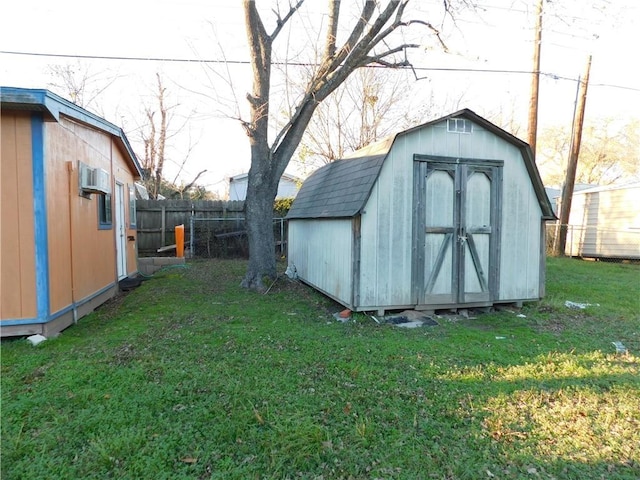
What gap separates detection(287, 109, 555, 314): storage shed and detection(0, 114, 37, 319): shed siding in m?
4.07

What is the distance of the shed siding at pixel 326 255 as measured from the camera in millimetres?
5934

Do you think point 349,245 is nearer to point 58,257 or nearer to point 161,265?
point 58,257

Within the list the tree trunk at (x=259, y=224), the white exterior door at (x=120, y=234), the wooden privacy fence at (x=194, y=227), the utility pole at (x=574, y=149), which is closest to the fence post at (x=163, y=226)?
the wooden privacy fence at (x=194, y=227)

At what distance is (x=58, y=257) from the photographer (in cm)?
477

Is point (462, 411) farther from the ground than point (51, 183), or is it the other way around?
point (51, 183)

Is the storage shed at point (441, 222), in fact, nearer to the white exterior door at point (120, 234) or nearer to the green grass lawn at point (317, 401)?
the green grass lawn at point (317, 401)

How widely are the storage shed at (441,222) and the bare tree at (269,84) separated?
167 cm

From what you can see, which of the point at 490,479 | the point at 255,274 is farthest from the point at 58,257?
the point at 490,479

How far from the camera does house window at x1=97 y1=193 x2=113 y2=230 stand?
21.7 ft

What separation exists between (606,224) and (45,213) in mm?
17209

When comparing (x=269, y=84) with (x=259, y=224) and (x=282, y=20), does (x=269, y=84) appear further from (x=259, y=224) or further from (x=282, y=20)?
(x=259, y=224)

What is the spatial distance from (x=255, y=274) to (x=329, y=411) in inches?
202

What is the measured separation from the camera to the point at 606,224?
14.2 m

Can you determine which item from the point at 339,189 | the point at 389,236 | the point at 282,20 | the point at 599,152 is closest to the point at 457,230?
the point at 389,236
